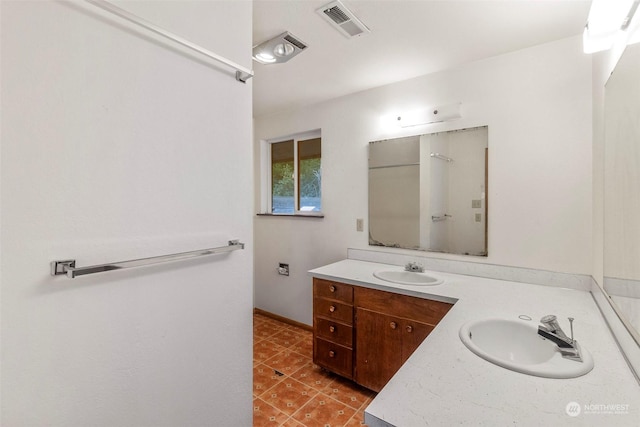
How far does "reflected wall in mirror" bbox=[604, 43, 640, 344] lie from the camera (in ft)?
2.76

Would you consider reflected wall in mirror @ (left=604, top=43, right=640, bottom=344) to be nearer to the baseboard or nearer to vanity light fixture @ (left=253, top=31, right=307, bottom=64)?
vanity light fixture @ (left=253, top=31, right=307, bottom=64)

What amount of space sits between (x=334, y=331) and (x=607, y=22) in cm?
210

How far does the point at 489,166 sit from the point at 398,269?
945mm

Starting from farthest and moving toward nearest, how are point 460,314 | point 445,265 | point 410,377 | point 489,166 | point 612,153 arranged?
1. point 445,265
2. point 489,166
3. point 460,314
4. point 612,153
5. point 410,377

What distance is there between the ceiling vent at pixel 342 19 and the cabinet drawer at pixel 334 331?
185cm

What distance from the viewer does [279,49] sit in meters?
1.75

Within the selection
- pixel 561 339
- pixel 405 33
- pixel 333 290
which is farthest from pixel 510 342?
pixel 405 33

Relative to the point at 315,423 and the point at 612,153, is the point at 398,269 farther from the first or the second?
the point at 612,153

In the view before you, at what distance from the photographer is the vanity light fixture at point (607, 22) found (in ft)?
3.06

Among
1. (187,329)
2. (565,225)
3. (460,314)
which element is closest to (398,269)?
(460,314)

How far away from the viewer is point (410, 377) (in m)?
0.83


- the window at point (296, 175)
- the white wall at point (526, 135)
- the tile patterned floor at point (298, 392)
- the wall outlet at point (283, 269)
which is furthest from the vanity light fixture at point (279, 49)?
the tile patterned floor at point (298, 392)

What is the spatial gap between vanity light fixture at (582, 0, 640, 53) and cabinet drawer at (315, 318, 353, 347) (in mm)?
1946

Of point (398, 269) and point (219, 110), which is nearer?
point (219, 110)
